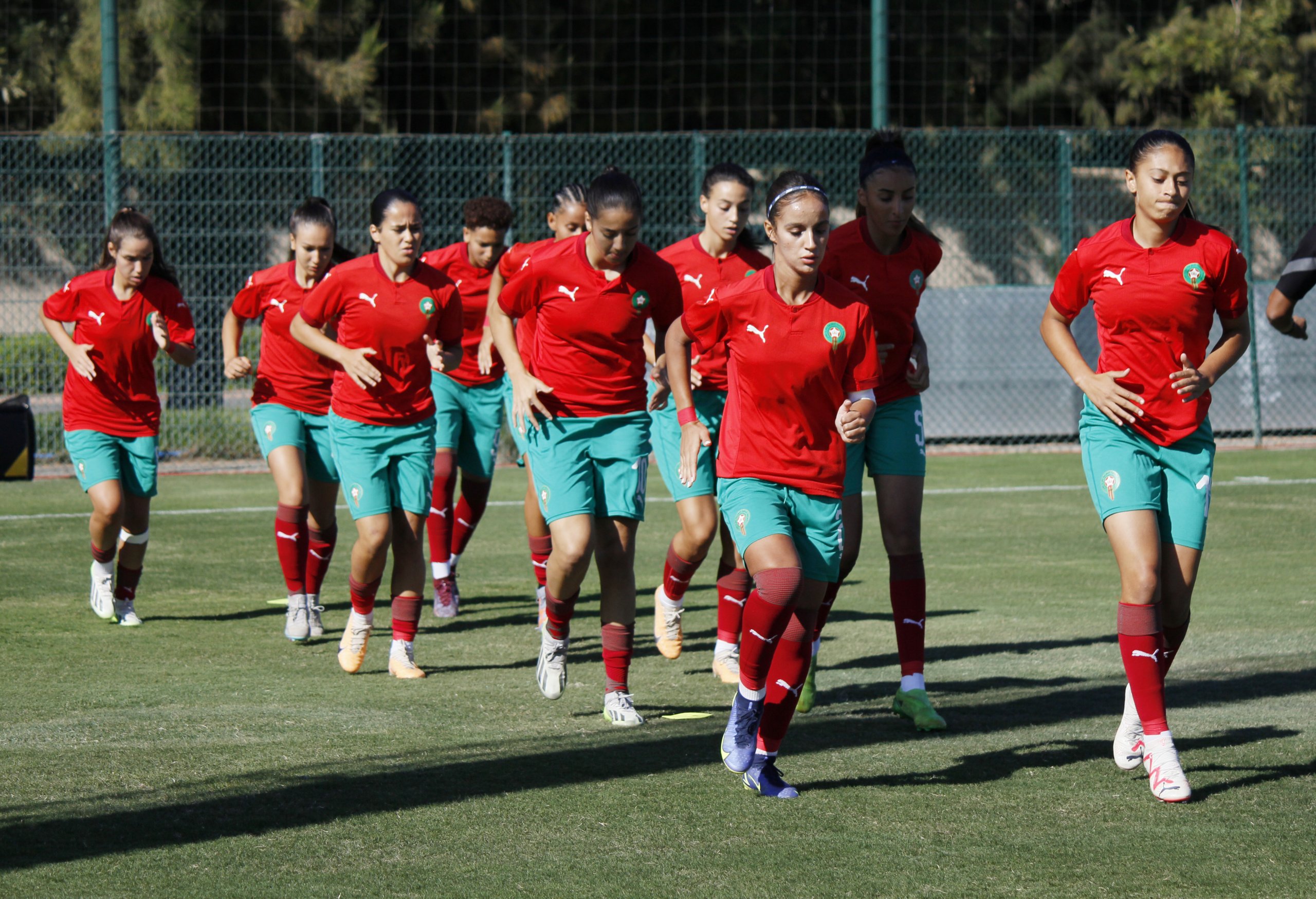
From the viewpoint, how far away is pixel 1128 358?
505cm

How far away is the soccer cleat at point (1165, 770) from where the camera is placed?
470cm

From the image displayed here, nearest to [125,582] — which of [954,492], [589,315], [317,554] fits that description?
[317,554]

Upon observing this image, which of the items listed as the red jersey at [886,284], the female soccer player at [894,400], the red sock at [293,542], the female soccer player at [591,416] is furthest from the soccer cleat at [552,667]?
the red sock at [293,542]

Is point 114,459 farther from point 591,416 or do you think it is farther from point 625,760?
point 625,760

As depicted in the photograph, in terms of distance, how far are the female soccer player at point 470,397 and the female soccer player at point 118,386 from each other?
4.87 ft

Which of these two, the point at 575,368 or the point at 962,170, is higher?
the point at 962,170

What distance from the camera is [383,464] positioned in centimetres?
678

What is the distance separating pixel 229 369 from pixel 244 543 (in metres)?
2.97

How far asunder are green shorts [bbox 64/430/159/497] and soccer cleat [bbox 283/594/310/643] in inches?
45.4

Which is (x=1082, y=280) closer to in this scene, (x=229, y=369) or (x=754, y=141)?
(x=229, y=369)

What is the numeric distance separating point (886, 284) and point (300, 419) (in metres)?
3.31

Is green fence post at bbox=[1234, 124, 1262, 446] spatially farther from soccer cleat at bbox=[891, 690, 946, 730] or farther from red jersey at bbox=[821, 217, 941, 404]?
soccer cleat at bbox=[891, 690, 946, 730]

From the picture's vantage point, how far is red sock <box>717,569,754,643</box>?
6.72 metres

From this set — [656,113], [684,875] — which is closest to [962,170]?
[656,113]
